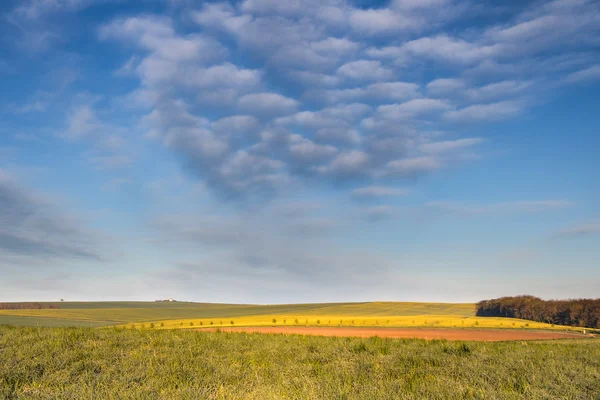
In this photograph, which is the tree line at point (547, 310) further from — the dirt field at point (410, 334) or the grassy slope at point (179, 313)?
the dirt field at point (410, 334)

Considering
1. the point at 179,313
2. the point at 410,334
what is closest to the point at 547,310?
the point at 410,334

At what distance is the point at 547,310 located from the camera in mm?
68375

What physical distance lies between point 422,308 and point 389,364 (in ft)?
268

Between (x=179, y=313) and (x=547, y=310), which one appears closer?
(x=547, y=310)

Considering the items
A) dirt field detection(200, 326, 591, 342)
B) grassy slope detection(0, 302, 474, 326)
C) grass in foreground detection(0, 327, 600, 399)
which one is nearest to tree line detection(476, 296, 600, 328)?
grassy slope detection(0, 302, 474, 326)

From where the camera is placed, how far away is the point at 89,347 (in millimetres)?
13852

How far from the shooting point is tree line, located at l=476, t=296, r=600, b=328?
6075cm

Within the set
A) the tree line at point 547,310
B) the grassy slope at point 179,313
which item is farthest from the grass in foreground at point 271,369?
the tree line at point 547,310

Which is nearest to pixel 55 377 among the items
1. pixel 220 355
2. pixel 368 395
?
pixel 220 355

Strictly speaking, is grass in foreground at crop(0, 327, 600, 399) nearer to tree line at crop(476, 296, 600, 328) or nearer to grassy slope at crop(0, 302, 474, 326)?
grassy slope at crop(0, 302, 474, 326)

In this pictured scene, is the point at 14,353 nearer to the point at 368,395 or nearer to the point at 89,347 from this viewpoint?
the point at 89,347

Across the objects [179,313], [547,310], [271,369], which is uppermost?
[271,369]

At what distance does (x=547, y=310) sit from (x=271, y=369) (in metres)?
69.6

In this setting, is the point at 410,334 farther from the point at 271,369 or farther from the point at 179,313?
the point at 179,313
